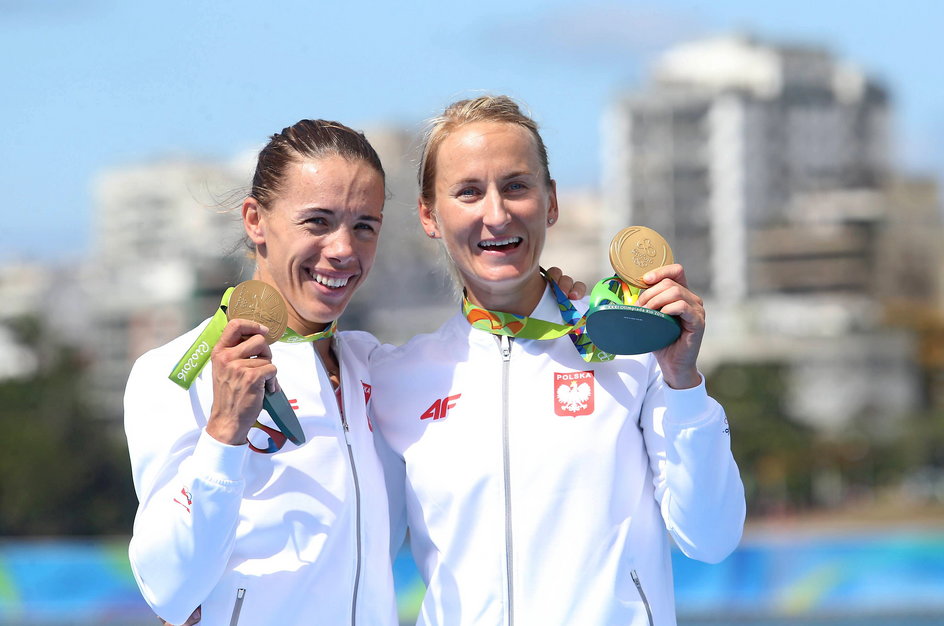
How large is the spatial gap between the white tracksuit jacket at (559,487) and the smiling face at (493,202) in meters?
0.21

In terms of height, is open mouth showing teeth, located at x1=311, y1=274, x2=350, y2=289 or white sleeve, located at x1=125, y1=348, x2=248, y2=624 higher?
open mouth showing teeth, located at x1=311, y1=274, x2=350, y2=289

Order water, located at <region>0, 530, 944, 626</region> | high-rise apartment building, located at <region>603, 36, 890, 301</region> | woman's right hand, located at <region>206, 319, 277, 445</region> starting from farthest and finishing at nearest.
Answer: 1. high-rise apartment building, located at <region>603, 36, 890, 301</region>
2. water, located at <region>0, 530, 944, 626</region>
3. woman's right hand, located at <region>206, 319, 277, 445</region>

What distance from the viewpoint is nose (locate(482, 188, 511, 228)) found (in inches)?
121

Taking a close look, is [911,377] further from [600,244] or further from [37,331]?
[37,331]

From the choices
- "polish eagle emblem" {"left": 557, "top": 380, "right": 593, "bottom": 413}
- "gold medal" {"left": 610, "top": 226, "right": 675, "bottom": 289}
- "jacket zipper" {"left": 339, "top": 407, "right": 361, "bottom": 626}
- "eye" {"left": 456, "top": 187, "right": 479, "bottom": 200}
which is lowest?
"jacket zipper" {"left": 339, "top": 407, "right": 361, "bottom": 626}

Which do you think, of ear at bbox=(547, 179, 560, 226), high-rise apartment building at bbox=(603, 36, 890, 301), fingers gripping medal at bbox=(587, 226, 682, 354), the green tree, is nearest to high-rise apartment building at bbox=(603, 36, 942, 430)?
high-rise apartment building at bbox=(603, 36, 890, 301)

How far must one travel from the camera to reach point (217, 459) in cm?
274

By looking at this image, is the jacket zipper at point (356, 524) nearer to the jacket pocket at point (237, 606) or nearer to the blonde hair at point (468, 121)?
the jacket pocket at point (237, 606)

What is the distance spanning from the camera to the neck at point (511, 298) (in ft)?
10.7

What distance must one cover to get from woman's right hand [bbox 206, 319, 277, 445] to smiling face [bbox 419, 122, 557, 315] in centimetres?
62

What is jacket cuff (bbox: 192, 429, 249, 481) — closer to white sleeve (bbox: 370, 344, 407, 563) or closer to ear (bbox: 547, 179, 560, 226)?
white sleeve (bbox: 370, 344, 407, 563)

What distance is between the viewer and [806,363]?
214 ft

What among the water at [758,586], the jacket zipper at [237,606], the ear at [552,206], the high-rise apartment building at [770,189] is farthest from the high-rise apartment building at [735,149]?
the jacket zipper at [237,606]

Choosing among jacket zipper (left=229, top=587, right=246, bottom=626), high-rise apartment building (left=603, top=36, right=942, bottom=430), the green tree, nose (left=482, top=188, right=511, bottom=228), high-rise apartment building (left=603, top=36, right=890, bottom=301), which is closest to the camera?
jacket zipper (left=229, top=587, right=246, bottom=626)
